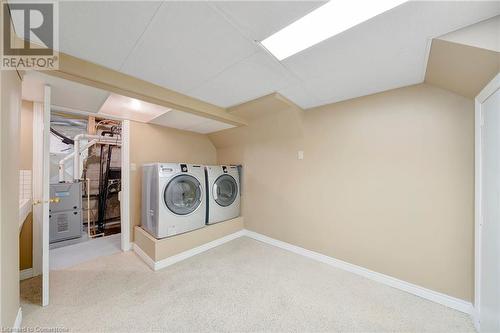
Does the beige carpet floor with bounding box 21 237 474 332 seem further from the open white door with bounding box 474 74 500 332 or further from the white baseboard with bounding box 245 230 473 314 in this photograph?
the open white door with bounding box 474 74 500 332

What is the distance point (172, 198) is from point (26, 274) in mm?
1716

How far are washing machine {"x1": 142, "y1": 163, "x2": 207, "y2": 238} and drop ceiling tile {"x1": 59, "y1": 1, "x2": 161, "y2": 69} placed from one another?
136cm

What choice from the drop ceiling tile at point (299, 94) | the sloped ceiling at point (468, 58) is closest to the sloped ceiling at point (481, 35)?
the sloped ceiling at point (468, 58)

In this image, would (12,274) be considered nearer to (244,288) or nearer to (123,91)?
(123,91)

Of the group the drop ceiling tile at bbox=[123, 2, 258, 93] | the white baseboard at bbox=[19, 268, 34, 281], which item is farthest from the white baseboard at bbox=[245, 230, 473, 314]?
the white baseboard at bbox=[19, 268, 34, 281]

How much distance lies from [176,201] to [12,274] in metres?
1.52

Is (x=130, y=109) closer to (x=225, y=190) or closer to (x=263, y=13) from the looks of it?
(x=225, y=190)

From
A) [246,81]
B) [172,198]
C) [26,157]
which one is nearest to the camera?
[246,81]

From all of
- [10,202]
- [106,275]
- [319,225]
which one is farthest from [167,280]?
[319,225]

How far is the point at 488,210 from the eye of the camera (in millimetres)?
1354

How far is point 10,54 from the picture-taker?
1186 millimetres

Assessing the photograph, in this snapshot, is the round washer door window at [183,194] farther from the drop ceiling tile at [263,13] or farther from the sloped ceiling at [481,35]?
the sloped ceiling at [481,35]

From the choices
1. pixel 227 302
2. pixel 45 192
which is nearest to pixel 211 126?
pixel 45 192

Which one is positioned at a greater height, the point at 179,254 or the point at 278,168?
the point at 278,168
